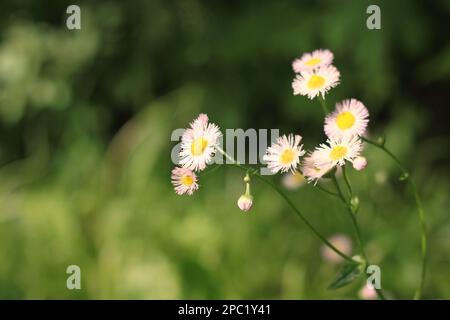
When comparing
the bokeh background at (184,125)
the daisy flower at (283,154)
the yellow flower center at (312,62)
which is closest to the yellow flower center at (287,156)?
the daisy flower at (283,154)

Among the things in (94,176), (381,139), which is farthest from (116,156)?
(381,139)

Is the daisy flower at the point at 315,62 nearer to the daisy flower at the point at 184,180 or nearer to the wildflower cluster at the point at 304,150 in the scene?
the wildflower cluster at the point at 304,150

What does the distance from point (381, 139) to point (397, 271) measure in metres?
0.96

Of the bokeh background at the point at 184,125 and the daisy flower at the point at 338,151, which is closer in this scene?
the daisy flower at the point at 338,151

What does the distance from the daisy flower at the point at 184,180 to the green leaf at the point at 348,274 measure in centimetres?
19

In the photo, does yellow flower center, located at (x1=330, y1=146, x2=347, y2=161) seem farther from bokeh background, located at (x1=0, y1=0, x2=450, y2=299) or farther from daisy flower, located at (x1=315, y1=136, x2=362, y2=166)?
bokeh background, located at (x1=0, y1=0, x2=450, y2=299)

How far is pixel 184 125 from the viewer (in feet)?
6.70

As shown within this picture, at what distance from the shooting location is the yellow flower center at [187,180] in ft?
2.10

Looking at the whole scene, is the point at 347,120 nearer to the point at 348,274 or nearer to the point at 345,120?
the point at 345,120

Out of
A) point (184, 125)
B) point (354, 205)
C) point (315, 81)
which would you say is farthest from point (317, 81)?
point (184, 125)

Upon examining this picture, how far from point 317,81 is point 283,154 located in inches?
3.4

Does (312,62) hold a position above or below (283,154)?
above

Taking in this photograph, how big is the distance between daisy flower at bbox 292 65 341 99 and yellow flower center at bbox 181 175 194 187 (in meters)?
0.13

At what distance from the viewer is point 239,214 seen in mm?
1796
